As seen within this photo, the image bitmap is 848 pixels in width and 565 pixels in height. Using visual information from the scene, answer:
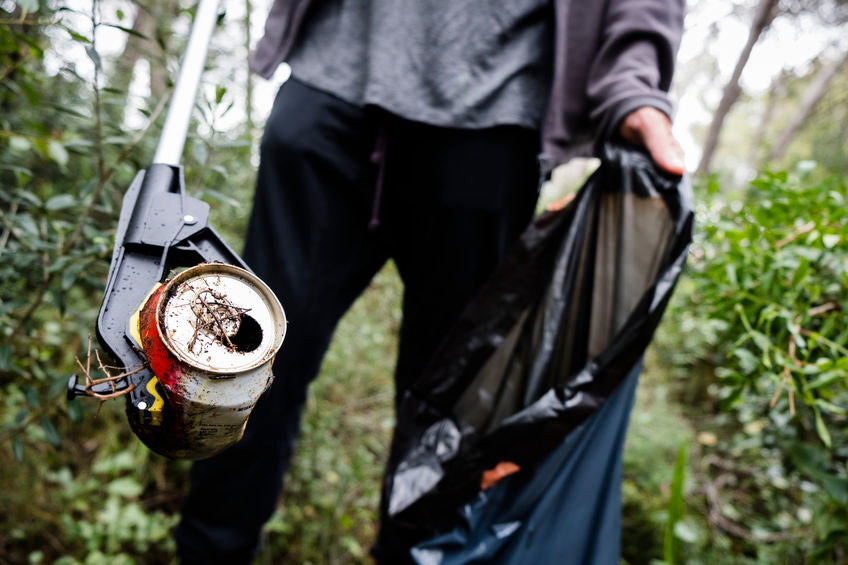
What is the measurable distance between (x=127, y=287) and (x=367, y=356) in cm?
175

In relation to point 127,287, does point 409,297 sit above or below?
below

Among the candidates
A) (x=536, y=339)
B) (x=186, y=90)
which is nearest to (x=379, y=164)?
(x=186, y=90)

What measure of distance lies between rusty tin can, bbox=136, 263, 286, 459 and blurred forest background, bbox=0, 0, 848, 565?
12.2 inches

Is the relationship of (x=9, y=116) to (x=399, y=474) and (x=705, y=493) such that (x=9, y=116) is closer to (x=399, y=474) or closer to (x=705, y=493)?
(x=399, y=474)

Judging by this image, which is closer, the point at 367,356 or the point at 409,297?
the point at 409,297

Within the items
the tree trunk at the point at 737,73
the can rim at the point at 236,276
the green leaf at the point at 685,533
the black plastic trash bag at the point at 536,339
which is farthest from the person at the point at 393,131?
the tree trunk at the point at 737,73

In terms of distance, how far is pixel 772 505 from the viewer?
5.36 feet

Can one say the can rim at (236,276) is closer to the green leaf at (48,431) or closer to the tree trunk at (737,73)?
the green leaf at (48,431)

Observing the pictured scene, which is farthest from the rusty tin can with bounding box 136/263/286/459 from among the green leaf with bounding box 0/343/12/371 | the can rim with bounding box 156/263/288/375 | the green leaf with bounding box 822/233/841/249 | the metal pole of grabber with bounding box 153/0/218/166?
the green leaf with bounding box 822/233/841/249

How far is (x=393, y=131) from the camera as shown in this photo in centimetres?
110

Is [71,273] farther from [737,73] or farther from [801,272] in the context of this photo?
[737,73]

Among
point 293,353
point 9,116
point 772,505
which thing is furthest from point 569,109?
point 9,116

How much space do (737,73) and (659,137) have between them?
9.66ft

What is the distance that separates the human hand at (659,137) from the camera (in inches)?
38.0
